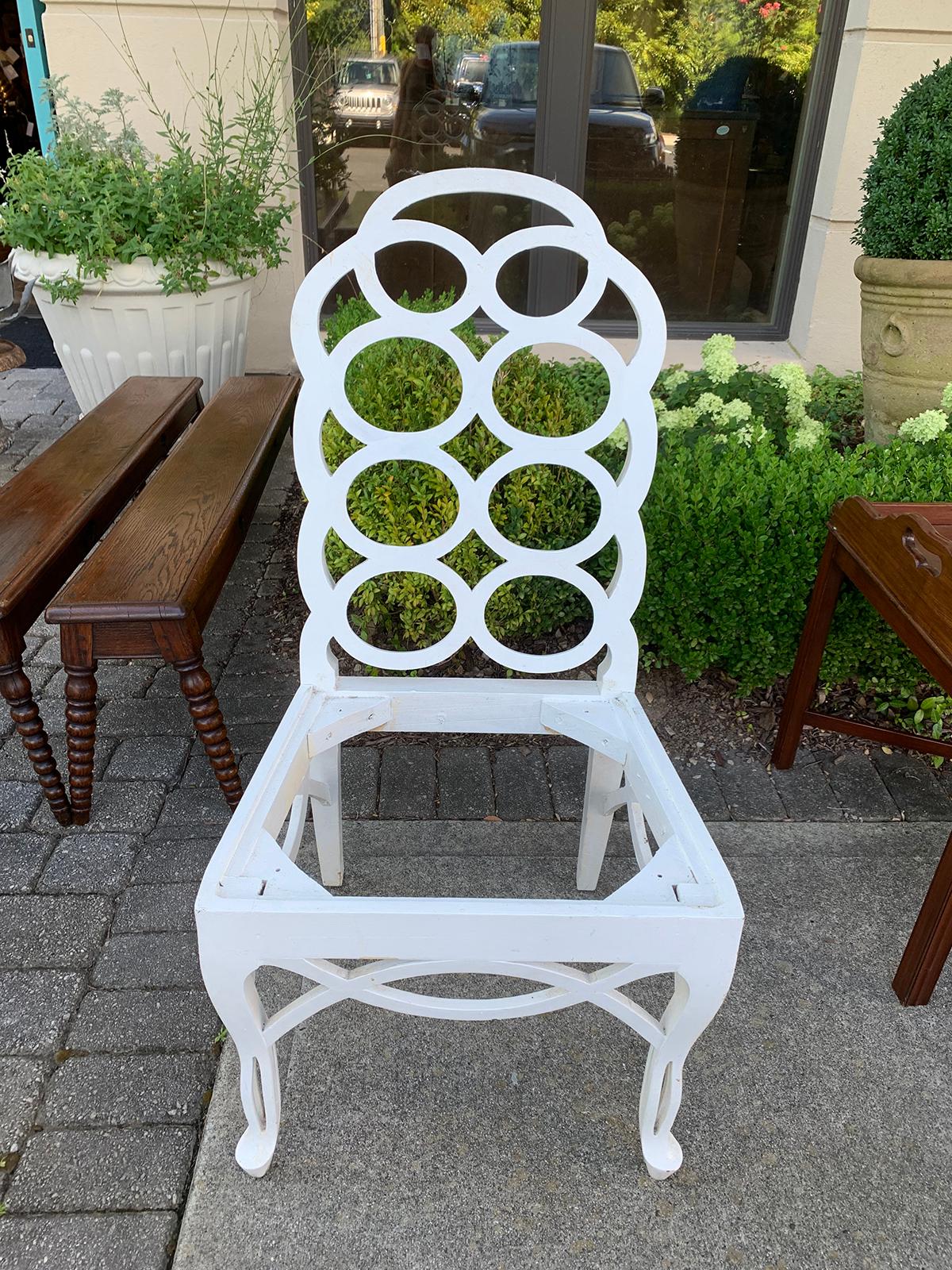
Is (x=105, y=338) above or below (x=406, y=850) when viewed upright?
above

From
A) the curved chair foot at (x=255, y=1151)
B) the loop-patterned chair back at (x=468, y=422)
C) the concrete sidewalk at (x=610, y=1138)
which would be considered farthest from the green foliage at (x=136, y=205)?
the curved chair foot at (x=255, y=1151)

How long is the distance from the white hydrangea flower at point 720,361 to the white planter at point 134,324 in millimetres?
2143

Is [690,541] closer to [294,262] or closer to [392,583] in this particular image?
[392,583]

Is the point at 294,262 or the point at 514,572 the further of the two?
the point at 294,262

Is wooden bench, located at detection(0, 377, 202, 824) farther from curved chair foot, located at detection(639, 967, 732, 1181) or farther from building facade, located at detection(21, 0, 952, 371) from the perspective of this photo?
building facade, located at detection(21, 0, 952, 371)

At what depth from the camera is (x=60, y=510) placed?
2.37 meters

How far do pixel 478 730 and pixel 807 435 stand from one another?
5.67ft

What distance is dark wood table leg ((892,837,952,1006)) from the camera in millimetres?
1689

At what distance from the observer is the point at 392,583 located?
2.49 m

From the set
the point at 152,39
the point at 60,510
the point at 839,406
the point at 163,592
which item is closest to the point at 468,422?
the point at 163,592

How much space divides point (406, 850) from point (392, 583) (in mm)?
736

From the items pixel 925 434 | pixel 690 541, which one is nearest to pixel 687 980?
pixel 690 541

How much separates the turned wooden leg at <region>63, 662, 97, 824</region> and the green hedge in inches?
30.9

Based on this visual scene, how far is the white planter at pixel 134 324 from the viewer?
372 cm
